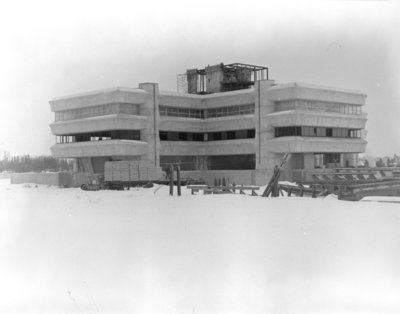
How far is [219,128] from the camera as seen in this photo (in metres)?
66.9

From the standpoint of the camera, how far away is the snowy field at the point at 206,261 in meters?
13.0

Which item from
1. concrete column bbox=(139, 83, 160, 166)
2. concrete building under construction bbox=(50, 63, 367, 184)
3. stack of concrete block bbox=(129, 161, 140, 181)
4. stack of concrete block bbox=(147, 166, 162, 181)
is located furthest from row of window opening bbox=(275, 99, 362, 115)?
stack of concrete block bbox=(129, 161, 140, 181)

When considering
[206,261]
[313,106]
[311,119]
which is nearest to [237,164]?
[311,119]

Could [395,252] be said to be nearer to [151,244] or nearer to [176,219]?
[151,244]

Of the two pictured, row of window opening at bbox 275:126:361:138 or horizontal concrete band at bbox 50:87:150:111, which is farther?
horizontal concrete band at bbox 50:87:150:111

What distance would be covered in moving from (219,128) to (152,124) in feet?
27.6

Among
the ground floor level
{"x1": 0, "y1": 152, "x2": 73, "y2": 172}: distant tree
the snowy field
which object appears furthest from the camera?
{"x1": 0, "y1": 152, "x2": 73, "y2": 172}: distant tree

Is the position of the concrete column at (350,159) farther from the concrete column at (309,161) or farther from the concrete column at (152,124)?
the concrete column at (152,124)

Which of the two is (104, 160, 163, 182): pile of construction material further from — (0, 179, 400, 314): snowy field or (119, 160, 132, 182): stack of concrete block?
(0, 179, 400, 314): snowy field

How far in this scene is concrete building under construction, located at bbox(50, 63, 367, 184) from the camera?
198ft

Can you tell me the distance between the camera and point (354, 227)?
19.4m

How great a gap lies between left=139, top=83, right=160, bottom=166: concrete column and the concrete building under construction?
0.11 m

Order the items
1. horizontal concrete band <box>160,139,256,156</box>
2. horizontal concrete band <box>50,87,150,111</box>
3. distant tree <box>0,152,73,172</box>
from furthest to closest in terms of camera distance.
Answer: distant tree <box>0,152,73,172</box> → horizontal concrete band <box>160,139,256,156</box> → horizontal concrete band <box>50,87,150,111</box>

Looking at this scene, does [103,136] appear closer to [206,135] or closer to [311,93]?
[206,135]
